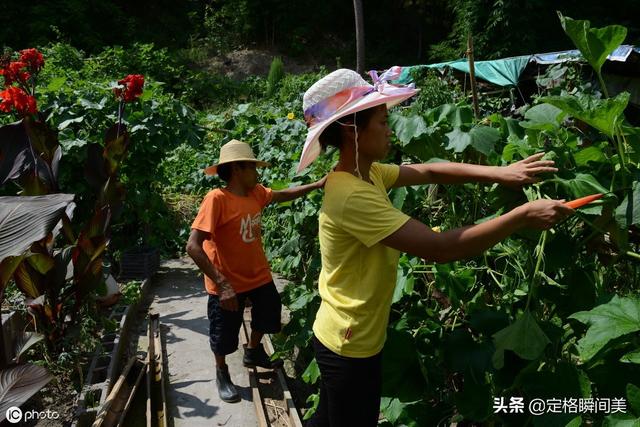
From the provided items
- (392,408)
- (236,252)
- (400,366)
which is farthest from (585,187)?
(236,252)

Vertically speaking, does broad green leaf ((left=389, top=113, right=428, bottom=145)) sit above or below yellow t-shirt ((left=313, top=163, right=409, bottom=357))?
above

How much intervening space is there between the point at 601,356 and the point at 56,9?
74.6 ft

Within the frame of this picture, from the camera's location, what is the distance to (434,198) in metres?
2.61

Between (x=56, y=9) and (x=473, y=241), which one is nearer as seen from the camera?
(x=473, y=241)

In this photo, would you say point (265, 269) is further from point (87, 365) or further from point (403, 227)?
point (403, 227)

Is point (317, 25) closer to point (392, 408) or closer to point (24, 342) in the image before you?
point (24, 342)

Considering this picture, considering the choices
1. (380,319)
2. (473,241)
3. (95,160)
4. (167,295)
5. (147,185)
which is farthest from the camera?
(147,185)

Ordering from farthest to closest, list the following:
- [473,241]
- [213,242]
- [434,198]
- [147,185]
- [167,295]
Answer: [147,185] < [167,295] < [213,242] < [434,198] < [473,241]

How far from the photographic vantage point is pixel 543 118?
195 centimetres

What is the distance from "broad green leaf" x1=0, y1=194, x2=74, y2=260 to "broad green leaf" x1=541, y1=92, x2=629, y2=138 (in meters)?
1.83

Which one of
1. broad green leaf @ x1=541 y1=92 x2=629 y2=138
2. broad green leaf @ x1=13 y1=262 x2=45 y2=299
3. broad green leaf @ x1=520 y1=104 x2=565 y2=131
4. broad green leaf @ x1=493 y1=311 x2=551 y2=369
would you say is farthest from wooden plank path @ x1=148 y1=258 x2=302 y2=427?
broad green leaf @ x1=541 y1=92 x2=629 y2=138

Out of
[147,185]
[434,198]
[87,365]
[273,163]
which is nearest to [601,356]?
[434,198]

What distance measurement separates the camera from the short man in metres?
3.28

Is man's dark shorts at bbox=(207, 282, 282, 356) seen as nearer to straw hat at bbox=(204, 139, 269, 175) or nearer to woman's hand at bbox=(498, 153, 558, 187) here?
straw hat at bbox=(204, 139, 269, 175)
